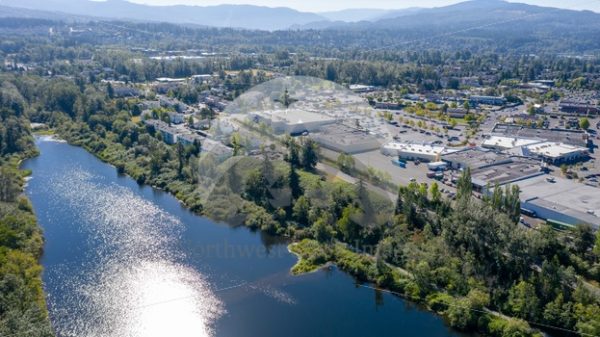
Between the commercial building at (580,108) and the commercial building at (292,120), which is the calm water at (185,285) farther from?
the commercial building at (580,108)

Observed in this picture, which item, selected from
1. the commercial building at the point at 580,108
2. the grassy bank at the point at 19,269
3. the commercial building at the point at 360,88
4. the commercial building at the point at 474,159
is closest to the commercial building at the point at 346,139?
the commercial building at the point at 474,159

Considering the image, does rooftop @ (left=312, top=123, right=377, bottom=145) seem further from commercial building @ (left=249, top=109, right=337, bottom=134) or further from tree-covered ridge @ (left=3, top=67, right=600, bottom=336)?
tree-covered ridge @ (left=3, top=67, right=600, bottom=336)

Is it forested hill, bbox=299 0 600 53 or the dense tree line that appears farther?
forested hill, bbox=299 0 600 53

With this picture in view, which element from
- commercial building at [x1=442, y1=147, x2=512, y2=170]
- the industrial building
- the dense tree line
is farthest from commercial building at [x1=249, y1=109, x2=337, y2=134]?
the industrial building

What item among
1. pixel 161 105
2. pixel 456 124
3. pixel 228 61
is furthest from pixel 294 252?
pixel 228 61

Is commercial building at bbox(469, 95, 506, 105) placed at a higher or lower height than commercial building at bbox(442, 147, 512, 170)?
higher

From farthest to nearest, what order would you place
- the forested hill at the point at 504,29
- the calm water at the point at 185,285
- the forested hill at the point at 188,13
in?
1. the forested hill at the point at 188,13
2. the forested hill at the point at 504,29
3. the calm water at the point at 185,285

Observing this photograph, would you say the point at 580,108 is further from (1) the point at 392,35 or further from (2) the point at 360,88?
(1) the point at 392,35
